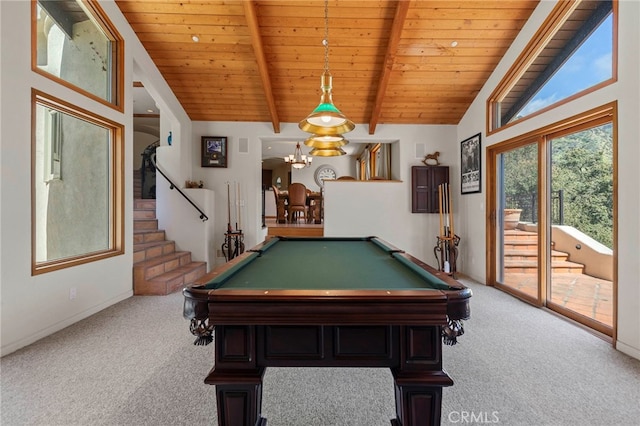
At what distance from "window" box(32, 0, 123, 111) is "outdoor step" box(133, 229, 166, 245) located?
1.89 meters

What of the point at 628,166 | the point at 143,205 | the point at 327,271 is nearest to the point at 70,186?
the point at 143,205

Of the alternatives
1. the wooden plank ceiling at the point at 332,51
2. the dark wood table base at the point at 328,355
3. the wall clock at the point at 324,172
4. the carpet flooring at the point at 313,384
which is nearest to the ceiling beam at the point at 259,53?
the wooden plank ceiling at the point at 332,51

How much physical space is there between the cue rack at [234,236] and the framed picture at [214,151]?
490mm

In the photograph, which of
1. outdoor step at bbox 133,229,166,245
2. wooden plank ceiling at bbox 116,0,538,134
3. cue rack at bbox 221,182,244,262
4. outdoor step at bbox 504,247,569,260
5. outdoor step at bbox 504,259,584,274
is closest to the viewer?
outdoor step at bbox 504,259,584,274

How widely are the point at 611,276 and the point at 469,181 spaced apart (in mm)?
2455

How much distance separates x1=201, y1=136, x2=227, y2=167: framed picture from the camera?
18.1 feet

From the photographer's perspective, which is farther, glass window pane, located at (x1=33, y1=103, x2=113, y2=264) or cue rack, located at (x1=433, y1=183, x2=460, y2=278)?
cue rack, located at (x1=433, y1=183, x2=460, y2=278)

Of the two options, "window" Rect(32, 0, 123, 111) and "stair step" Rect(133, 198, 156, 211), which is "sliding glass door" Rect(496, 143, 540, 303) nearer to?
"window" Rect(32, 0, 123, 111)

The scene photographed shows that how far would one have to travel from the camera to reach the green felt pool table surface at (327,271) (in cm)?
140

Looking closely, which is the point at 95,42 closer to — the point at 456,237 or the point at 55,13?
the point at 55,13

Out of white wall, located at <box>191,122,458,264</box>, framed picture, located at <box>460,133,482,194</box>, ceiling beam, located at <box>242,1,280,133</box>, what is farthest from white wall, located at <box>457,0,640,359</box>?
ceiling beam, located at <box>242,1,280,133</box>

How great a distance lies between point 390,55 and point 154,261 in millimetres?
4435

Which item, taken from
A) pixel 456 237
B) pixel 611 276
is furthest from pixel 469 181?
pixel 611 276

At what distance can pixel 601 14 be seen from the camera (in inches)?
113
